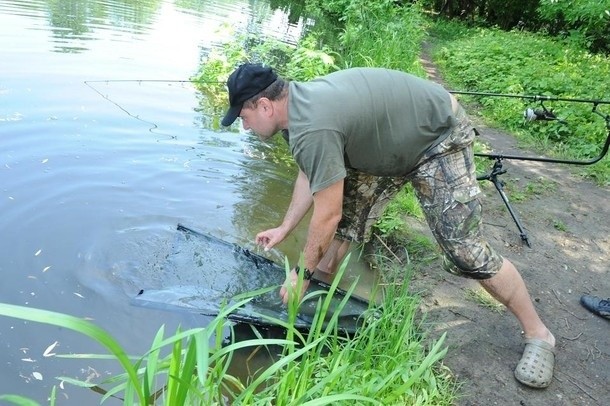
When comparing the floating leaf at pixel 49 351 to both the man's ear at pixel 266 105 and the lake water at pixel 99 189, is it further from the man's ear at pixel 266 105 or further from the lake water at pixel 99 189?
the man's ear at pixel 266 105

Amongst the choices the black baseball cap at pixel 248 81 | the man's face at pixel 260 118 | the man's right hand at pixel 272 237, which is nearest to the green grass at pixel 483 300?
the man's right hand at pixel 272 237

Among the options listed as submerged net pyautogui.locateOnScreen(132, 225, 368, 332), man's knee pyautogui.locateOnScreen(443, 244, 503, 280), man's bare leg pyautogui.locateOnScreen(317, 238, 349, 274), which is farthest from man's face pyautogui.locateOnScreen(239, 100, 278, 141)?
man's bare leg pyautogui.locateOnScreen(317, 238, 349, 274)

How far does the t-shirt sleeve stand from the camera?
2312mm

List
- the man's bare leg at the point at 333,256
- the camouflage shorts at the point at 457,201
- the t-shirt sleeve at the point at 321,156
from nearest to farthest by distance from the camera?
the t-shirt sleeve at the point at 321,156 → the camouflage shorts at the point at 457,201 → the man's bare leg at the point at 333,256

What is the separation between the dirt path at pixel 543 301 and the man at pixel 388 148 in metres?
0.16

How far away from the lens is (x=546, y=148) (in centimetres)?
666

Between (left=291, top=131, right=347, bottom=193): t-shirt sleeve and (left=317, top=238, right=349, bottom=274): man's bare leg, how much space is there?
129 cm

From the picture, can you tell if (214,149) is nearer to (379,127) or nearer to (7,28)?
(379,127)

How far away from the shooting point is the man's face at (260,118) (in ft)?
8.05

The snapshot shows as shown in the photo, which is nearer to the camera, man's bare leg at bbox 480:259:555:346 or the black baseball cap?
the black baseball cap

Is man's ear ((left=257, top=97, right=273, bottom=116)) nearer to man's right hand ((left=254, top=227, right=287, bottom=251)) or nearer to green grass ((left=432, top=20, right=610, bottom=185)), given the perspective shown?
man's right hand ((left=254, top=227, right=287, bottom=251))

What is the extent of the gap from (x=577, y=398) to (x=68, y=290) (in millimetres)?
2952

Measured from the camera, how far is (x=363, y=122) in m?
2.47

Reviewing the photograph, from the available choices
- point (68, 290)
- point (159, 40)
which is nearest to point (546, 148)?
point (68, 290)
